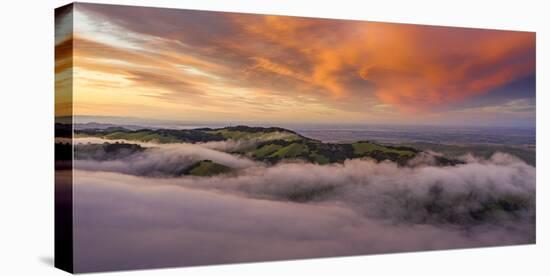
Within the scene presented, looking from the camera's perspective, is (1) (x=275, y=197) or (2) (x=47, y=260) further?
(1) (x=275, y=197)

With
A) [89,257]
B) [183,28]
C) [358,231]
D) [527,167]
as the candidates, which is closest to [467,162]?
[527,167]

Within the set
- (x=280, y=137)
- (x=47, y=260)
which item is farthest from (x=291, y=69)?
(x=47, y=260)

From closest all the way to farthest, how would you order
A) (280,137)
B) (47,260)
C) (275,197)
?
1. (47,260)
2. (275,197)
3. (280,137)

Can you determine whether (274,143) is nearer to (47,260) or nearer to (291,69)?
(291,69)

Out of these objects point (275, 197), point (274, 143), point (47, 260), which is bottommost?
point (47, 260)

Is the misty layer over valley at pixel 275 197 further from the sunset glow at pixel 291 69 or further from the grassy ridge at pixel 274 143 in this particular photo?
the sunset glow at pixel 291 69

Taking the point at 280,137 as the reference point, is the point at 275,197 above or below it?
below
